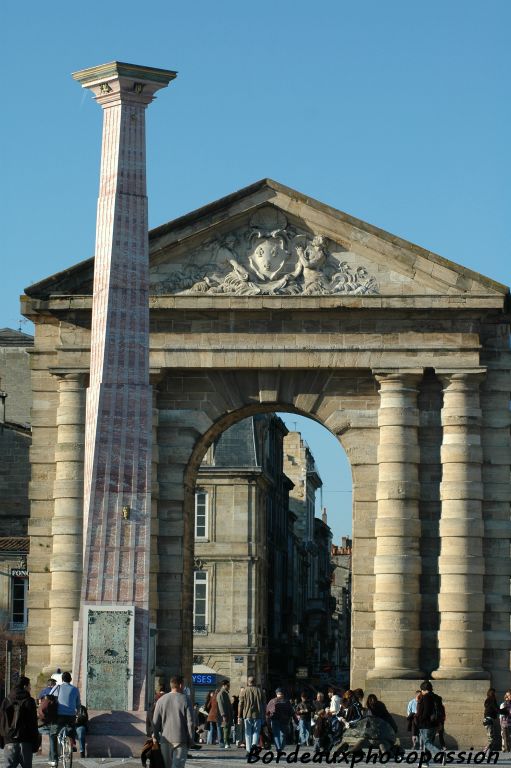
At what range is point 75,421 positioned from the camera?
46094 mm

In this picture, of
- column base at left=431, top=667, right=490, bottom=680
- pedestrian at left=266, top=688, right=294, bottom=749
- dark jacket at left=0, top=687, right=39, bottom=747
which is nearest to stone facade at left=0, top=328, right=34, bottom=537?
column base at left=431, top=667, right=490, bottom=680

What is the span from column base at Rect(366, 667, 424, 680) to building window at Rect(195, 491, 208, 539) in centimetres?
3060

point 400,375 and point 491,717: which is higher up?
point 400,375

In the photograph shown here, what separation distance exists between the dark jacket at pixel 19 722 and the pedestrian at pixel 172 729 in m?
1.76

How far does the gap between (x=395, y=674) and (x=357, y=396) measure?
21.8 ft

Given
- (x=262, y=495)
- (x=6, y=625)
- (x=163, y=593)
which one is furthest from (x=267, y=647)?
(x=163, y=593)

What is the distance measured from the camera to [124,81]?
33.9 metres

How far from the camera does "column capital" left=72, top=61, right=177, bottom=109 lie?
3384 centimetres

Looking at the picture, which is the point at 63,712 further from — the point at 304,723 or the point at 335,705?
the point at 304,723

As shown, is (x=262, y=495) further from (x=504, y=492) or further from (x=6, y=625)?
(x=504, y=492)

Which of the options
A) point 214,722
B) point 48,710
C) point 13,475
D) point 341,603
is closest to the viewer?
point 48,710

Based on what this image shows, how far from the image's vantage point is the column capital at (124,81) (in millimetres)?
33844

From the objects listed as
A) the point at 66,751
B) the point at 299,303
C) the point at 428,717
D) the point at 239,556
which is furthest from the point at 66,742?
the point at 239,556

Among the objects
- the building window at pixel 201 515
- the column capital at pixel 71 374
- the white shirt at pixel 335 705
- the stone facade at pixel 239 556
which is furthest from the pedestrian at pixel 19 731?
the building window at pixel 201 515
